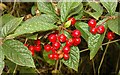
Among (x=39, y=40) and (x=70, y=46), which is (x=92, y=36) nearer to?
(x=70, y=46)

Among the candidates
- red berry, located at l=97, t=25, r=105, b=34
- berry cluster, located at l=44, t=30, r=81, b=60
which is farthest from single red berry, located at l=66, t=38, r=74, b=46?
red berry, located at l=97, t=25, r=105, b=34

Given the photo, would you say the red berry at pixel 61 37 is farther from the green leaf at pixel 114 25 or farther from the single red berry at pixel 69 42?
Answer: the green leaf at pixel 114 25

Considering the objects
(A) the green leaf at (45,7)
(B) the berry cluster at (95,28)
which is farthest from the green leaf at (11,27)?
(B) the berry cluster at (95,28)

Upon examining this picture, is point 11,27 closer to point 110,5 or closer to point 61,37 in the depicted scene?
point 61,37

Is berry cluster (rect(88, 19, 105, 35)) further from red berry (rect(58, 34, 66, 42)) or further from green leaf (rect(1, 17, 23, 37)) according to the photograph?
green leaf (rect(1, 17, 23, 37))

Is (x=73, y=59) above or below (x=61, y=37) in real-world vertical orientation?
below

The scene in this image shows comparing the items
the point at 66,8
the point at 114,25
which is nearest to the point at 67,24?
the point at 66,8

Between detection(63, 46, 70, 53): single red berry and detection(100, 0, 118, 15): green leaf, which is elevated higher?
detection(100, 0, 118, 15): green leaf

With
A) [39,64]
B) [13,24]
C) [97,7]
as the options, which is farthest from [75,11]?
[39,64]

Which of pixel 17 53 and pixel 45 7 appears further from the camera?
pixel 45 7
